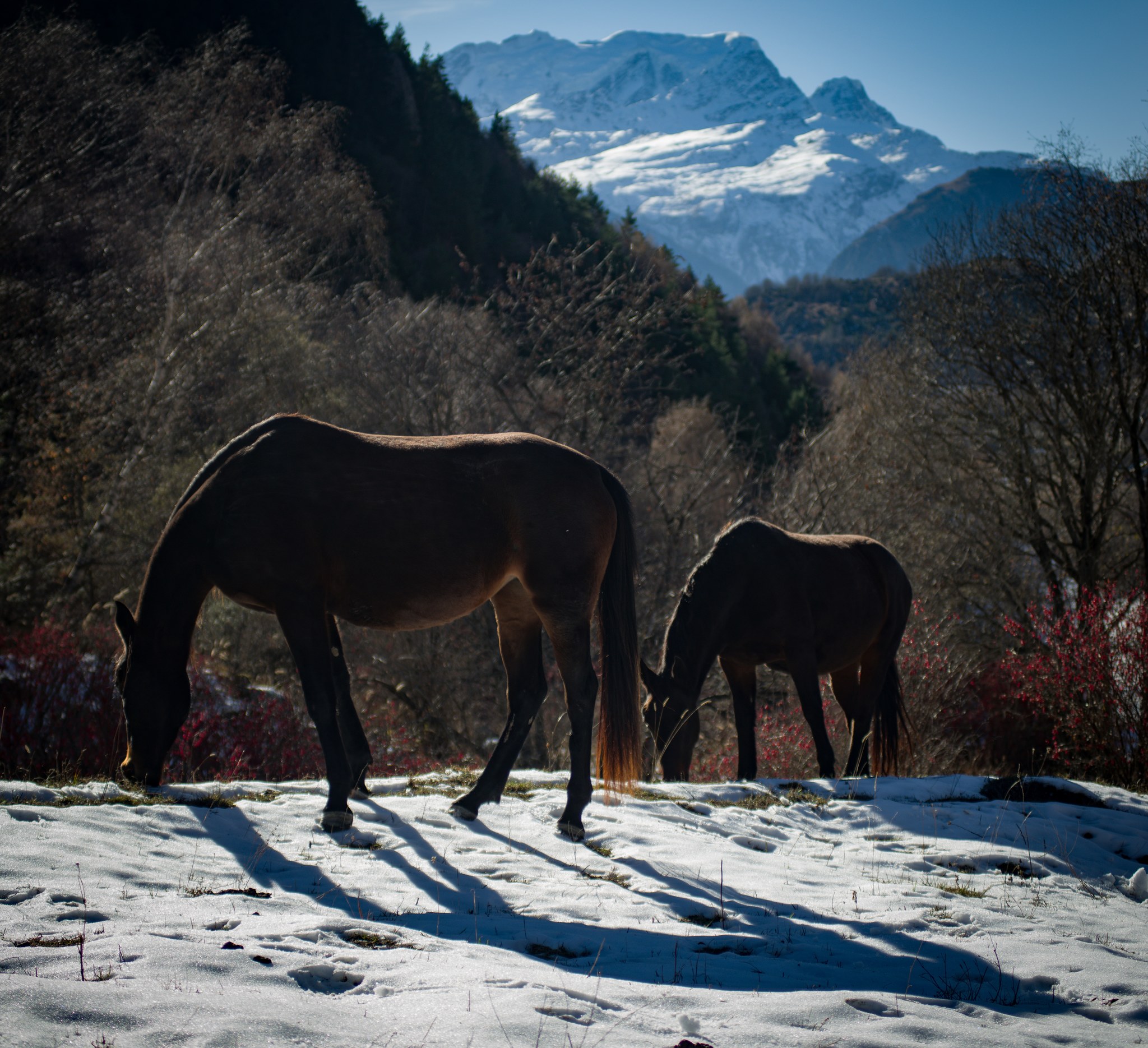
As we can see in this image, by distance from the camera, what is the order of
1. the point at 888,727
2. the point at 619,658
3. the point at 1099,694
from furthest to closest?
the point at 888,727 → the point at 1099,694 → the point at 619,658

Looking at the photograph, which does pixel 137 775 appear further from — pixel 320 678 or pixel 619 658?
pixel 619 658

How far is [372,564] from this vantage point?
4355 millimetres

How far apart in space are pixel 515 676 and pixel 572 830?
0.96 m

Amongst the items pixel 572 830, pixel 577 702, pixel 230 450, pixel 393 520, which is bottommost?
pixel 572 830

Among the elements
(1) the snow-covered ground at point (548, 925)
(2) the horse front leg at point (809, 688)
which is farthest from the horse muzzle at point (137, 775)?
(2) the horse front leg at point (809, 688)

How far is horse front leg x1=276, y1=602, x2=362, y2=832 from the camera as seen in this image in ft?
14.0

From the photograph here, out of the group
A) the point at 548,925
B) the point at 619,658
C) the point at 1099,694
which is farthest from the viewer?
the point at 1099,694

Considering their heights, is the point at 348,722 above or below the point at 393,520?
below

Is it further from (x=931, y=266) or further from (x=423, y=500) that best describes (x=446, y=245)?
(x=423, y=500)

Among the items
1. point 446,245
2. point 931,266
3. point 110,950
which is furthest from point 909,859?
point 446,245

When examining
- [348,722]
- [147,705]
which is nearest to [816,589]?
[348,722]

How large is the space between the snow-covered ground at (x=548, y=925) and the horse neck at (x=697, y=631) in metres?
1.85

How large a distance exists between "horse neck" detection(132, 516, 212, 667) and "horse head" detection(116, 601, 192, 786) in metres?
0.06

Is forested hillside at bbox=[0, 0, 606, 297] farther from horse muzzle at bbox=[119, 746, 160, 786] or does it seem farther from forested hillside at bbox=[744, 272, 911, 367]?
forested hillside at bbox=[744, 272, 911, 367]
